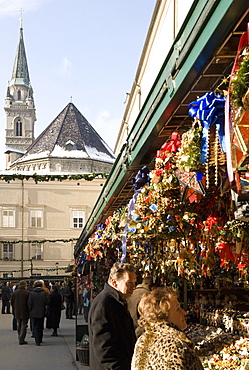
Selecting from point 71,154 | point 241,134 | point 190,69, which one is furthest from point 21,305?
point 71,154

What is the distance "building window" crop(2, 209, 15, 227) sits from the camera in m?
49.1

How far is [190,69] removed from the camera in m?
3.37

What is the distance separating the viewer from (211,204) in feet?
17.6

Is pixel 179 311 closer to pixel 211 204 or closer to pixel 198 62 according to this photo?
pixel 198 62

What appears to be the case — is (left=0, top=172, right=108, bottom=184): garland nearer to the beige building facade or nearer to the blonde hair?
the beige building facade

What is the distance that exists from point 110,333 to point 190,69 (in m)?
2.23

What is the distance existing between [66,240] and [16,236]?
408 centimetres

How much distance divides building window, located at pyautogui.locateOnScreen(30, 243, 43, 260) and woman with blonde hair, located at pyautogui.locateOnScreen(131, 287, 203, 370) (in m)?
45.9

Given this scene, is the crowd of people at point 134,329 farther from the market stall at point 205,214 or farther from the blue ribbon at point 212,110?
the blue ribbon at point 212,110

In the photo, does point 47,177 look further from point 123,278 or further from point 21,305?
point 123,278

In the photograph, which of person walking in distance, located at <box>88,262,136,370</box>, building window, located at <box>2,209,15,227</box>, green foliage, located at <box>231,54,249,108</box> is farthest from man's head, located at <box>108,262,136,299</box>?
building window, located at <box>2,209,15,227</box>

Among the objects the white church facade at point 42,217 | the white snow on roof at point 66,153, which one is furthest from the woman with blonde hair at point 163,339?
the white snow on roof at point 66,153

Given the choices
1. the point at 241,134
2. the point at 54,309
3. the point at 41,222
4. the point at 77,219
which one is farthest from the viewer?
the point at 77,219

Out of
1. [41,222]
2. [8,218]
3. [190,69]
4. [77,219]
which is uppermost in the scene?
[8,218]
